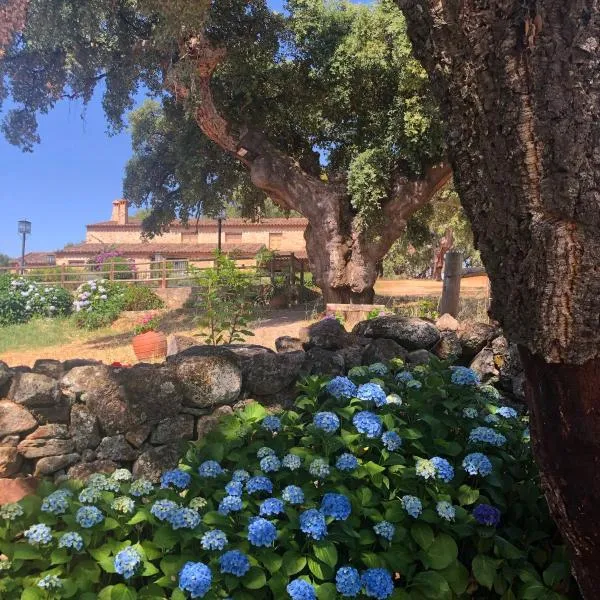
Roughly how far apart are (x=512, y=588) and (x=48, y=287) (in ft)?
50.8

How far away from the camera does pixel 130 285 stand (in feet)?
50.2

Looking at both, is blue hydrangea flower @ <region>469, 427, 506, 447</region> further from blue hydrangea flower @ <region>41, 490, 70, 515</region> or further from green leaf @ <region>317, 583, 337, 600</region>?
blue hydrangea flower @ <region>41, 490, 70, 515</region>

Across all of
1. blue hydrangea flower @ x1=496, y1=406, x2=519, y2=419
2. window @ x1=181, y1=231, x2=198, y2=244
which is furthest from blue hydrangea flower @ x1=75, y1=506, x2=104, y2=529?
window @ x1=181, y1=231, x2=198, y2=244

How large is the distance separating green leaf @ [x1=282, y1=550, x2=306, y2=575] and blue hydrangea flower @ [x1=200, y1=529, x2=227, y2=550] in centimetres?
20

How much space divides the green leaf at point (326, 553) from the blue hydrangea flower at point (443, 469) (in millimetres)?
535

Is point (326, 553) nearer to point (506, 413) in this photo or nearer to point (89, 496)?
point (89, 496)

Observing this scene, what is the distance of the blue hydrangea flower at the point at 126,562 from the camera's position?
1.78 meters

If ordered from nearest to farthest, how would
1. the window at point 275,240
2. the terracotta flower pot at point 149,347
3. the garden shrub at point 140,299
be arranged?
the terracotta flower pot at point 149,347, the garden shrub at point 140,299, the window at point 275,240

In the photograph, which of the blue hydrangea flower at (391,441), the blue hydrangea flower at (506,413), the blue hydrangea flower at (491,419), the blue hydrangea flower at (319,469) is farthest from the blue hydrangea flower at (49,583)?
the blue hydrangea flower at (506,413)

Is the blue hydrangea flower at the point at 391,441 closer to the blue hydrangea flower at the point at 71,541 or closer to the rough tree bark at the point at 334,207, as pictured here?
the blue hydrangea flower at the point at 71,541

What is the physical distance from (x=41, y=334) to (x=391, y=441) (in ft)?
38.1

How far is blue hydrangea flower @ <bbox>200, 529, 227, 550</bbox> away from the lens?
1.84 m

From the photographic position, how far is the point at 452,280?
6539mm

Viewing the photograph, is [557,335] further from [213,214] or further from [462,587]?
[213,214]
